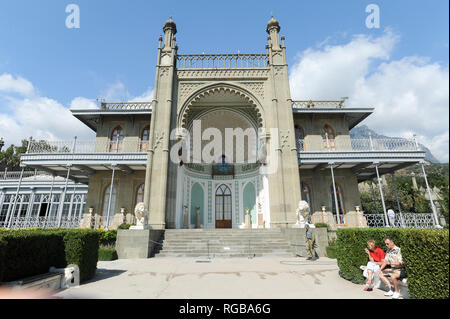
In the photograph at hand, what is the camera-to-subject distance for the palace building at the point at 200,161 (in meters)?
12.8

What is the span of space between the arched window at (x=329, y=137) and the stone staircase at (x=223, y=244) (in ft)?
26.4

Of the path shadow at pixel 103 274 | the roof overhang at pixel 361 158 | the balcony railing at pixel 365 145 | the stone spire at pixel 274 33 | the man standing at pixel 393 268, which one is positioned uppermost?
the stone spire at pixel 274 33

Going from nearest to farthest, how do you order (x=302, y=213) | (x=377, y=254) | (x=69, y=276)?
(x=69, y=276), (x=377, y=254), (x=302, y=213)

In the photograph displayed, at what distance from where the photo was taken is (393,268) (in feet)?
14.0

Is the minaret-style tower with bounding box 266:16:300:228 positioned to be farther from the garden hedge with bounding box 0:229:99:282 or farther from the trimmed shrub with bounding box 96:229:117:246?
the garden hedge with bounding box 0:229:99:282

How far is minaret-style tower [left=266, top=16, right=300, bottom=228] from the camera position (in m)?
12.1

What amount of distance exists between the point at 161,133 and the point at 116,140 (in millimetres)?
4918

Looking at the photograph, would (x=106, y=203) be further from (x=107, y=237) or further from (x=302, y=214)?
(x=302, y=214)

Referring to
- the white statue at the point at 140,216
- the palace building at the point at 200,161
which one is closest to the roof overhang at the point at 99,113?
the palace building at the point at 200,161

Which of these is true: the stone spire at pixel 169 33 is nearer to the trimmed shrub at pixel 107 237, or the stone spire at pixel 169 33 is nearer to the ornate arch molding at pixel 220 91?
the ornate arch molding at pixel 220 91

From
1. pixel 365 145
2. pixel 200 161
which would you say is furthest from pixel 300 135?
pixel 200 161

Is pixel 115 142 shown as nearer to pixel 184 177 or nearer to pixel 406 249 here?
pixel 184 177

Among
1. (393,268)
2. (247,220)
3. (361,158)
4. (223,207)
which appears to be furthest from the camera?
(223,207)
